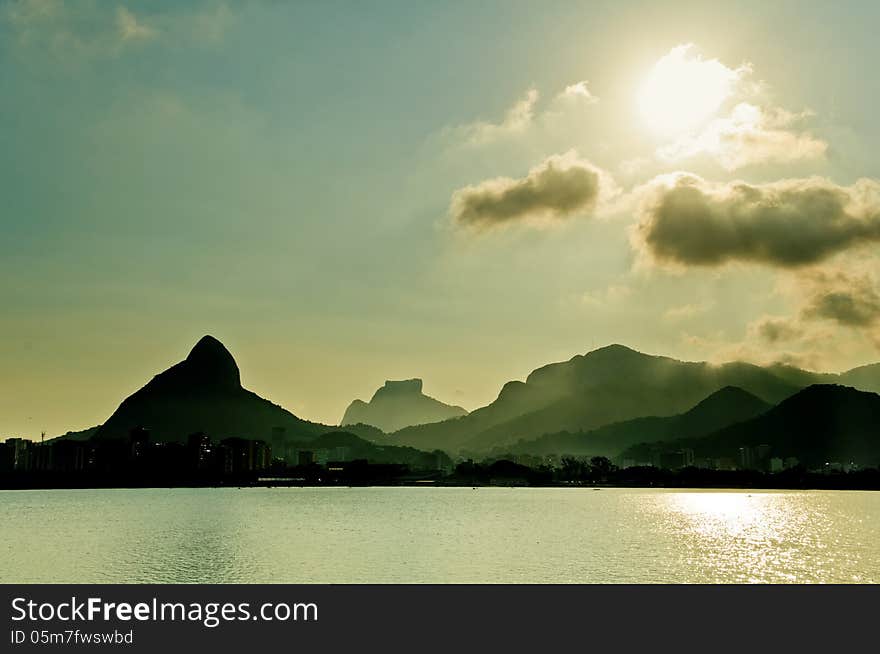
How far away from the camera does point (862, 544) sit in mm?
122625

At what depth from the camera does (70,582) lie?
81250mm
